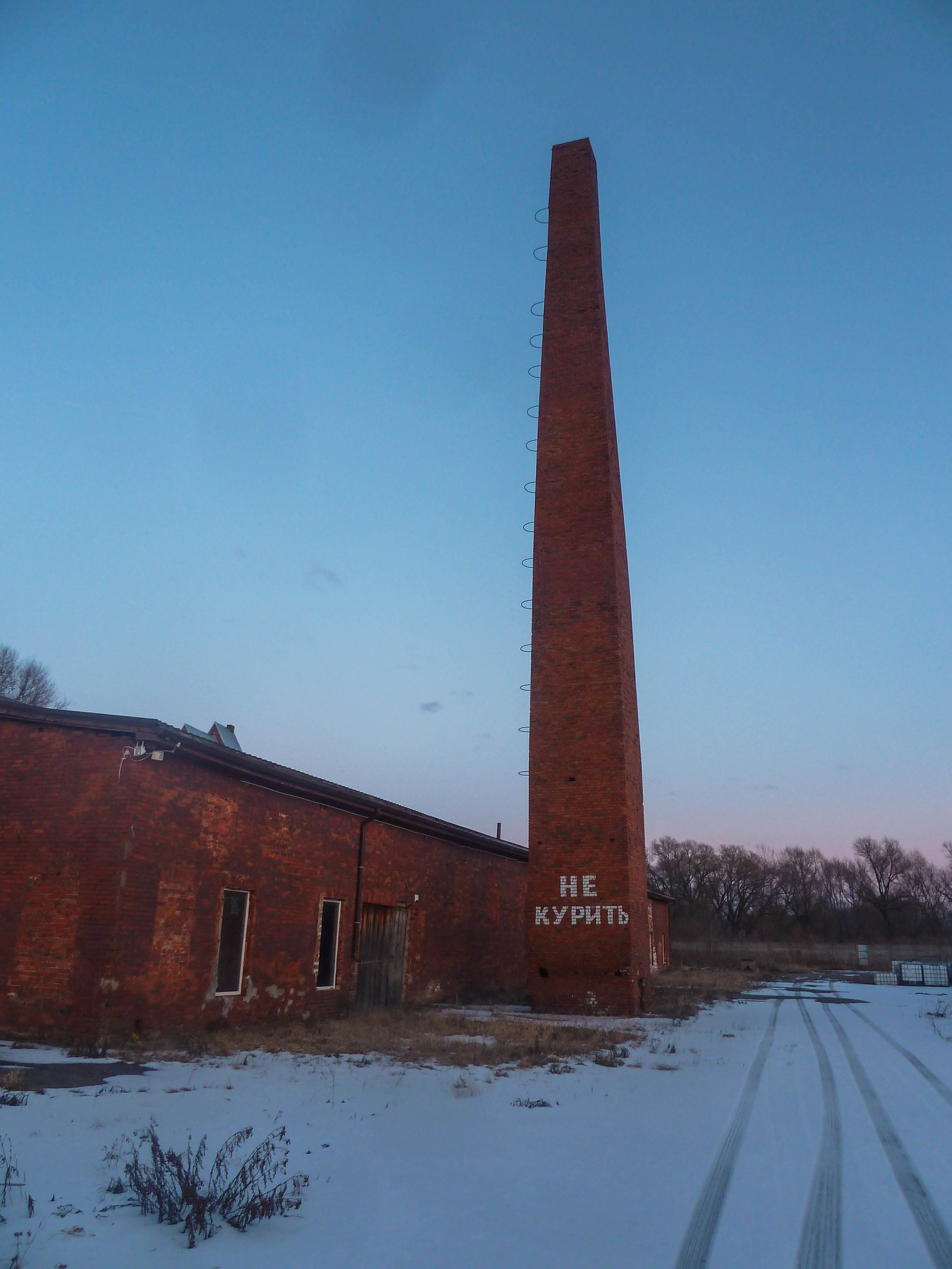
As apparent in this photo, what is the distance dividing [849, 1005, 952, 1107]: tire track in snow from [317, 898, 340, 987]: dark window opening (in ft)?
29.4

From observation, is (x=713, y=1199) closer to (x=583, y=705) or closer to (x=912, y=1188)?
(x=912, y=1188)

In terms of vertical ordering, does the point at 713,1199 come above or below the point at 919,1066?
above

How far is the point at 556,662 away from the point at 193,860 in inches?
347

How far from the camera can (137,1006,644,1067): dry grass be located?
32.3ft

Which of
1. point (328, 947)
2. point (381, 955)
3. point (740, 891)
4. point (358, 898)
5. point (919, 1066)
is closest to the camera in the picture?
point (919, 1066)

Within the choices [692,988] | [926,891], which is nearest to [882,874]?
[926,891]

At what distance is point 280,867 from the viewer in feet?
43.2

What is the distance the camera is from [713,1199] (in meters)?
4.95

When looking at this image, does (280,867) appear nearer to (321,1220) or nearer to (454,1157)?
(454,1157)

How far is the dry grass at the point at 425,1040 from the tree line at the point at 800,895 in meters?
55.3

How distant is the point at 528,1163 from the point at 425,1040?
596 centimetres

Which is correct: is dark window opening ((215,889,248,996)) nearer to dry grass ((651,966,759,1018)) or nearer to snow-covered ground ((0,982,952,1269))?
snow-covered ground ((0,982,952,1269))

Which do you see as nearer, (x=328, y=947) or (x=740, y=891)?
(x=328, y=947)

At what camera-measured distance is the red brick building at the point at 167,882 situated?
10.1m
